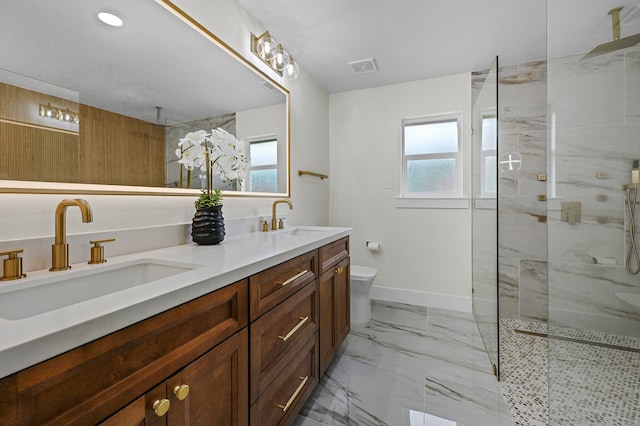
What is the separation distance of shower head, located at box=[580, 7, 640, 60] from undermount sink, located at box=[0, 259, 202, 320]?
279 cm

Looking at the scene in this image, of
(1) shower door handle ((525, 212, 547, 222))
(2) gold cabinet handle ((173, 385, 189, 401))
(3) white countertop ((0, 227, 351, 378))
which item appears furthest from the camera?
(1) shower door handle ((525, 212, 547, 222))

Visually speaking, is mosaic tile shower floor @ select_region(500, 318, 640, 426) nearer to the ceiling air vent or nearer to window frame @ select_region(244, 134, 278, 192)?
window frame @ select_region(244, 134, 278, 192)

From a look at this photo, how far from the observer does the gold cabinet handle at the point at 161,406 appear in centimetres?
60

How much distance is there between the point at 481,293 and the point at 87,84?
9.07 ft

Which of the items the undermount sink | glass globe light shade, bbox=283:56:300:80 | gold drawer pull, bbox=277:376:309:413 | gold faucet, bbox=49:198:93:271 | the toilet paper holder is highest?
glass globe light shade, bbox=283:56:300:80

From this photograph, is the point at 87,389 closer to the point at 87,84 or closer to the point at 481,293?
the point at 87,84

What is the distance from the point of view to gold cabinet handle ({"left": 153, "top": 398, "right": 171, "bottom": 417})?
23.6 inches

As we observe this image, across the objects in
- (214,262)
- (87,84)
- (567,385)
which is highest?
(87,84)

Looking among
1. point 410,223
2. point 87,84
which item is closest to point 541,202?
point 410,223

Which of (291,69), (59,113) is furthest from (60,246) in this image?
(291,69)

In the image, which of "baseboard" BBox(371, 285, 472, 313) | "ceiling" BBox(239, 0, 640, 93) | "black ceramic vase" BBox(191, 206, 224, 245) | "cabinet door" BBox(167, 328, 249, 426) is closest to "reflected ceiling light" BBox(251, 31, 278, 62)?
"ceiling" BBox(239, 0, 640, 93)

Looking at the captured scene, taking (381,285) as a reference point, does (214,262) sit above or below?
above

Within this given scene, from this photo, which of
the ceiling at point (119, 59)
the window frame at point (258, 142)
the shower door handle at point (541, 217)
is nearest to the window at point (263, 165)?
the window frame at point (258, 142)

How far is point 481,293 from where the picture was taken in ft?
7.49
